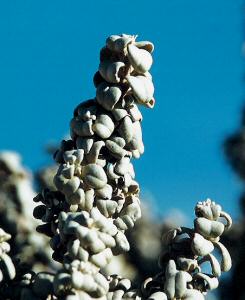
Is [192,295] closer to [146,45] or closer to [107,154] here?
[107,154]

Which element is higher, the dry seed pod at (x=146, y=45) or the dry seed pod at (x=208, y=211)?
the dry seed pod at (x=146, y=45)

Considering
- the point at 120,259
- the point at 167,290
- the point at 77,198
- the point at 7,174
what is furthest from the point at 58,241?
the point at 120,259

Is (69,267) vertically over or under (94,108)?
under

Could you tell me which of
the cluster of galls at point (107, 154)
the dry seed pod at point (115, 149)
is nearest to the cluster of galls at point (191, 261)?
the cluster of galls at point (107, 154)

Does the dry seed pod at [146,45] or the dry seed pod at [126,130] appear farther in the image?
the dry seed pod at [146,45]

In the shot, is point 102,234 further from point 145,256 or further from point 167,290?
point 145,256

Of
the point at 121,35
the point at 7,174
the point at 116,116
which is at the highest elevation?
the point at 7,174

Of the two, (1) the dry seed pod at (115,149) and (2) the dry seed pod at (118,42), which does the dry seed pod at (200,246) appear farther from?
(2) the dry seed pod at (118,42)

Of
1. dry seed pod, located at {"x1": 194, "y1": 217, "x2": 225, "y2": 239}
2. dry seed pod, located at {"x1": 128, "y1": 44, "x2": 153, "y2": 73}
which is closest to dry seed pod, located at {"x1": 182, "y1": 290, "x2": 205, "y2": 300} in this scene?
dry seed pod, located at {"x1": 194, "y1": 217, "x2": 225, "y2": 239}
